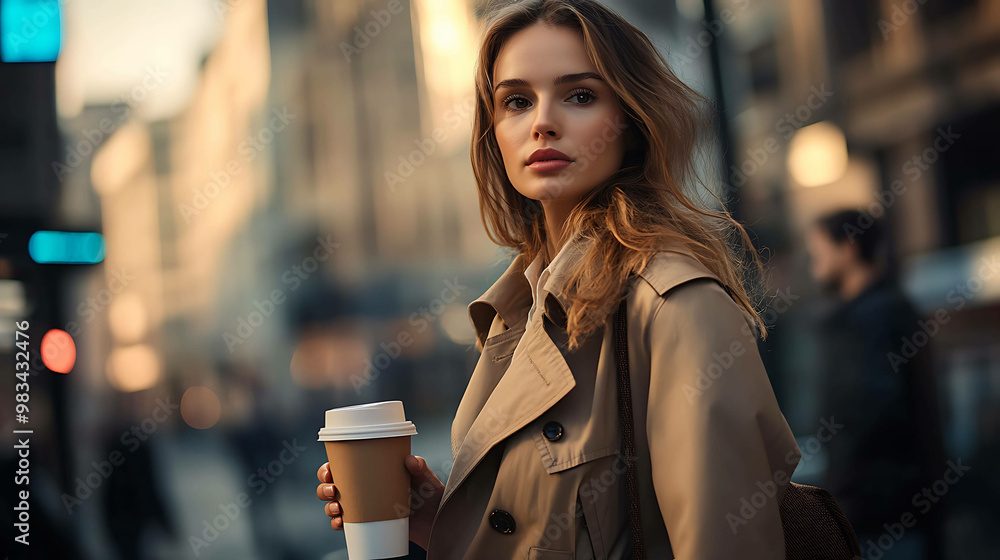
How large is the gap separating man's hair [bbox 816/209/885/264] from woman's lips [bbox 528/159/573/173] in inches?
109

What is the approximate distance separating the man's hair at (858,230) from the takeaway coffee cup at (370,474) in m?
3.12

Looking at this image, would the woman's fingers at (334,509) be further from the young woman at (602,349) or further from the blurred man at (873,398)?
the blurred man at (873,398)

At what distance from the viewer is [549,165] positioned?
5.02 feet

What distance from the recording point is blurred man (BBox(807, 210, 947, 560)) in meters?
3.57

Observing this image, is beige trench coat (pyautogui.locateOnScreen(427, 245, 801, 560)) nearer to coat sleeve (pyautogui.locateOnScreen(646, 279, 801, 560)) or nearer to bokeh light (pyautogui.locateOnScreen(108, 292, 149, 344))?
coat sleeve (pyautogui.locateOnScreen(646, 279, 801, 560))

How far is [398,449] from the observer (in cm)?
142

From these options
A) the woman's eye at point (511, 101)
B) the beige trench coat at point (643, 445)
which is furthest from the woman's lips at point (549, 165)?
the beige trench coat at point (643, 445)

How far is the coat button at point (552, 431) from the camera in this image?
1.29 metres

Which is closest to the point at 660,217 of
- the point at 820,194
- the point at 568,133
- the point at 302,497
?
the point at 568,133

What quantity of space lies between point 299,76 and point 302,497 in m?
2.50

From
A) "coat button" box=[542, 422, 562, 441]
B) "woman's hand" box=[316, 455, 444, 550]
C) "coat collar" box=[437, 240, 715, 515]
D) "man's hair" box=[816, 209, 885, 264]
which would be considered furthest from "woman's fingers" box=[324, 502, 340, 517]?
"man's hair" box=[816, 209, 885, 264]

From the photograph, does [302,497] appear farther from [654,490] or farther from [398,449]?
[654,490]

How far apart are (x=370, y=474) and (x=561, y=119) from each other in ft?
2.73

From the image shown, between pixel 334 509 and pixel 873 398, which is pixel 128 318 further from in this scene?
pixel 873 398
